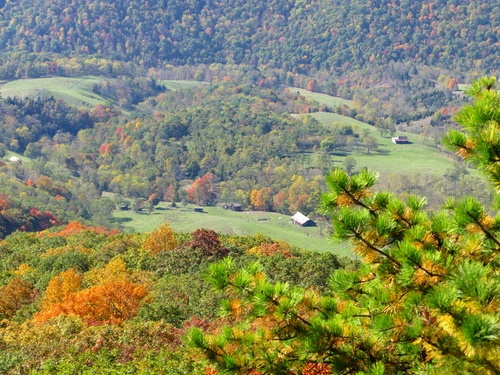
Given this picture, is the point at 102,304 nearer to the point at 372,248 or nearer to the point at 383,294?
the point at 372,248

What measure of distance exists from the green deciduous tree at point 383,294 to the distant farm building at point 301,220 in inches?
3993

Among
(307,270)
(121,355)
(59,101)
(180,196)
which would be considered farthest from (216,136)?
(121,355)

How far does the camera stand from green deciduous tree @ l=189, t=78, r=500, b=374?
7555 mm

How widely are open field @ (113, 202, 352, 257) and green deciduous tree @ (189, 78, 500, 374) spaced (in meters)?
81.2

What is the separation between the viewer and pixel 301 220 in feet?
366

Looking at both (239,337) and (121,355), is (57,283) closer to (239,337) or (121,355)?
(121,355)

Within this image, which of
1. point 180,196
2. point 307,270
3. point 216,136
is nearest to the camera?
point 307,270

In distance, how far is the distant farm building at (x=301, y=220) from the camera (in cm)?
11106

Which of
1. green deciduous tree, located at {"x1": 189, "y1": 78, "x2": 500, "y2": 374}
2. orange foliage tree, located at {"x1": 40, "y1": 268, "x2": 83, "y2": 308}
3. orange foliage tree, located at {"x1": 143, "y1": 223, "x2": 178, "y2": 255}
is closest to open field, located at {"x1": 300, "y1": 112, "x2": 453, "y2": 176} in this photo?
orange foliage tree, located at {"x1": 143, "y1": 223, "x2": 178, "y2": 255}

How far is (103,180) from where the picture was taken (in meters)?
133

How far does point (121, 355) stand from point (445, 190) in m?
104

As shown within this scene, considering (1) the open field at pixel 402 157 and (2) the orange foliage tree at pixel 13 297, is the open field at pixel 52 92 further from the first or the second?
(2) the orange foliage tree at pixel 13 297

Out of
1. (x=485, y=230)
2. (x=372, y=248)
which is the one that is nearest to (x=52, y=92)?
(x=372, y=248)

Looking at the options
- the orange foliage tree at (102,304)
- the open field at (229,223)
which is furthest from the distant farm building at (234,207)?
the orange foliage tree at (102,304)
